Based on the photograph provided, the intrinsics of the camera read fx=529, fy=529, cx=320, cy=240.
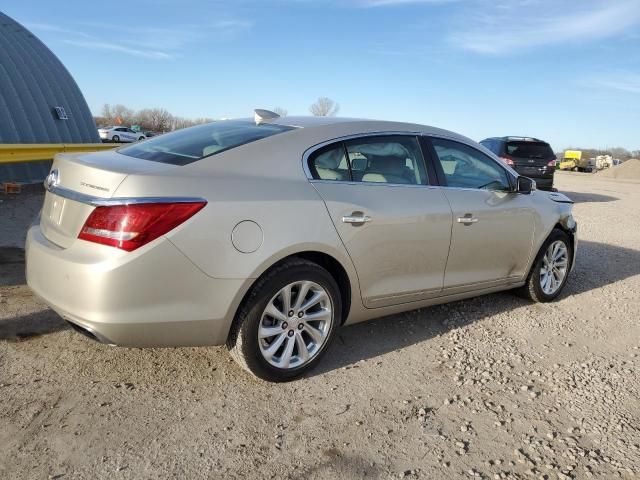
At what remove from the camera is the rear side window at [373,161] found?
138 inches

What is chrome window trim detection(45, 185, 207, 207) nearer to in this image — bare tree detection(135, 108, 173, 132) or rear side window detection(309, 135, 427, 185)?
rear side window detection(309, 135, 427, 185)

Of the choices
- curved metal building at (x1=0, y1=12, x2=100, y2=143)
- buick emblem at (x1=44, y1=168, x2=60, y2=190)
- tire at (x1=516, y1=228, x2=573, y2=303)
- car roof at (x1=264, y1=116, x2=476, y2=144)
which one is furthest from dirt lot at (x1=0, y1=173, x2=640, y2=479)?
curved metal building at (x1=0, y1=12, x2=100, y2=143)

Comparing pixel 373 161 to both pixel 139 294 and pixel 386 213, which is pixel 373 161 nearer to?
pixel 386 213

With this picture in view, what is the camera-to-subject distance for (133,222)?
106 inches

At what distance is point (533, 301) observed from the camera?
5.25 meters

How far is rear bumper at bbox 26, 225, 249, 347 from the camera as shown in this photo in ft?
8.90

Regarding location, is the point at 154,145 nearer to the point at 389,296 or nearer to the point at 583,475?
the point at 389,296

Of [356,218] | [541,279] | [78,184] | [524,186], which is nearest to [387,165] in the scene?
[356,218]

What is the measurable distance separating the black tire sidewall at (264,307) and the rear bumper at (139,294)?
0.40ft

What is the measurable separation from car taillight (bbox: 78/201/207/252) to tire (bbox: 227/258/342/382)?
25.0 inches

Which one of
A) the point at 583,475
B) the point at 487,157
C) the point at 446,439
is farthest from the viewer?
the point at 487,157

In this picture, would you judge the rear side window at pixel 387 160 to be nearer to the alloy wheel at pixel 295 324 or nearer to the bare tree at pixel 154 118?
the alloy wheel at pixel 295 324

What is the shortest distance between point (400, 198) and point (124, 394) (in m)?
2.18

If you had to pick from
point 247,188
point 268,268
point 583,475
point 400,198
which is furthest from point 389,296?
point 583,475
